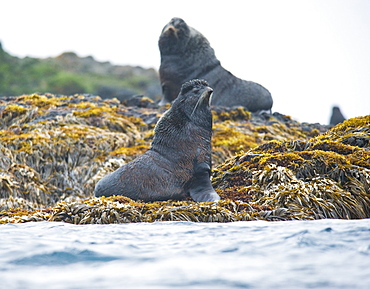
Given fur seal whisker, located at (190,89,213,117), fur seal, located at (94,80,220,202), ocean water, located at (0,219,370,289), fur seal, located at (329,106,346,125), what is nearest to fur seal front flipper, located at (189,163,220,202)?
fur seal, located at (94,80,220,202)

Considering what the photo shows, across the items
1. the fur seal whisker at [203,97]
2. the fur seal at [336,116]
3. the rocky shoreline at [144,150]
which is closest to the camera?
the rocky shoreline at [144,150]

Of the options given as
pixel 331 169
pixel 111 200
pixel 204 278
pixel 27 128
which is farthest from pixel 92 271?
pixel 27 128

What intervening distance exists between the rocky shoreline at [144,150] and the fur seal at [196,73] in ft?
3.08

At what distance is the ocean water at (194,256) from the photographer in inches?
114

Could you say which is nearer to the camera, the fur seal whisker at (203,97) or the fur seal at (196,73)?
the fur seal whisker at (203,97)

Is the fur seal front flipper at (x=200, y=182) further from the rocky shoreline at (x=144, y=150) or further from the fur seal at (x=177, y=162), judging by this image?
the rocky shoreline at (x=144, y=150)

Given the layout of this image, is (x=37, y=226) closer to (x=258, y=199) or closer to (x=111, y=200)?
(x=111, y=200)

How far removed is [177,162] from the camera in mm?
6844

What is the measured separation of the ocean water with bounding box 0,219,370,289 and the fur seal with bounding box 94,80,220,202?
195 cm

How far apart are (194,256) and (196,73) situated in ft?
44.0

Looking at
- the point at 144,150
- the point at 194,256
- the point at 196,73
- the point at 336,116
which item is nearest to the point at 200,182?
the point at 194,256

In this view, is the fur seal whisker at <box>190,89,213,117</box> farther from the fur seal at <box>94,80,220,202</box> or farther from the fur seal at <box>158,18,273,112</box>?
the fur seal at <box>158,18,273,112</box>

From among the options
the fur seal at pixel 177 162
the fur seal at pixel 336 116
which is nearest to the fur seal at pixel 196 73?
the fur seal at pixel 336 116

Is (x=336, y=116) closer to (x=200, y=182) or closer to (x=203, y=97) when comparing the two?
(x=203, y=97)
